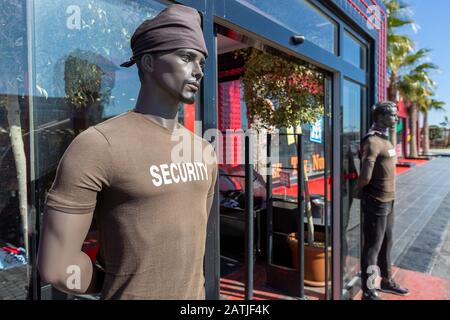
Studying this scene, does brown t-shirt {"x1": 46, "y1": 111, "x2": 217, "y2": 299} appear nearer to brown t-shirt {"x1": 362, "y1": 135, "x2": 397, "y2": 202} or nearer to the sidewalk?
brown t-shirt {"x1": 362, "y1": 135, "x2": 397, "y2": 202}

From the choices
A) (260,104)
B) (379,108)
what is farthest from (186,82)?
(379,108)

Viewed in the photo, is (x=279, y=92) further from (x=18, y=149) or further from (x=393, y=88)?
(x=393, y=88)

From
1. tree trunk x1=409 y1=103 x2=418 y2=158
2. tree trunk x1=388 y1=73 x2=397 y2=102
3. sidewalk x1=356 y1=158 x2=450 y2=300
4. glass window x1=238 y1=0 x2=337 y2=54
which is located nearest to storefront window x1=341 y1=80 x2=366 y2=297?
sidewalk x1=356 y1=158 x2=450 y2=300

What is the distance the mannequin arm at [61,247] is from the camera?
89cm

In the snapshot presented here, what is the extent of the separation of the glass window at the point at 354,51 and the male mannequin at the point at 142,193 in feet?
8.53

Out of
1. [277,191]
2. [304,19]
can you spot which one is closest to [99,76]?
[304,19]

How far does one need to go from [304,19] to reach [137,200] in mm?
2168

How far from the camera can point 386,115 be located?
10.2ft

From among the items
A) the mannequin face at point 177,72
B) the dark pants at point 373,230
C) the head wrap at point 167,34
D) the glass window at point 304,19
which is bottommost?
the dark pants at point 373,230

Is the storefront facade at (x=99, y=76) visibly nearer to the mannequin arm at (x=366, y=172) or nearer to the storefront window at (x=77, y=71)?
the storefront window at (x=77, y=71)

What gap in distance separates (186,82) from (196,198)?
389 millimetres

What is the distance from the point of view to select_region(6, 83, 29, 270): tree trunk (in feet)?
3.49

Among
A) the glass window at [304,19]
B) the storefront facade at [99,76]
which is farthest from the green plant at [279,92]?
the glass window at [304,19]
